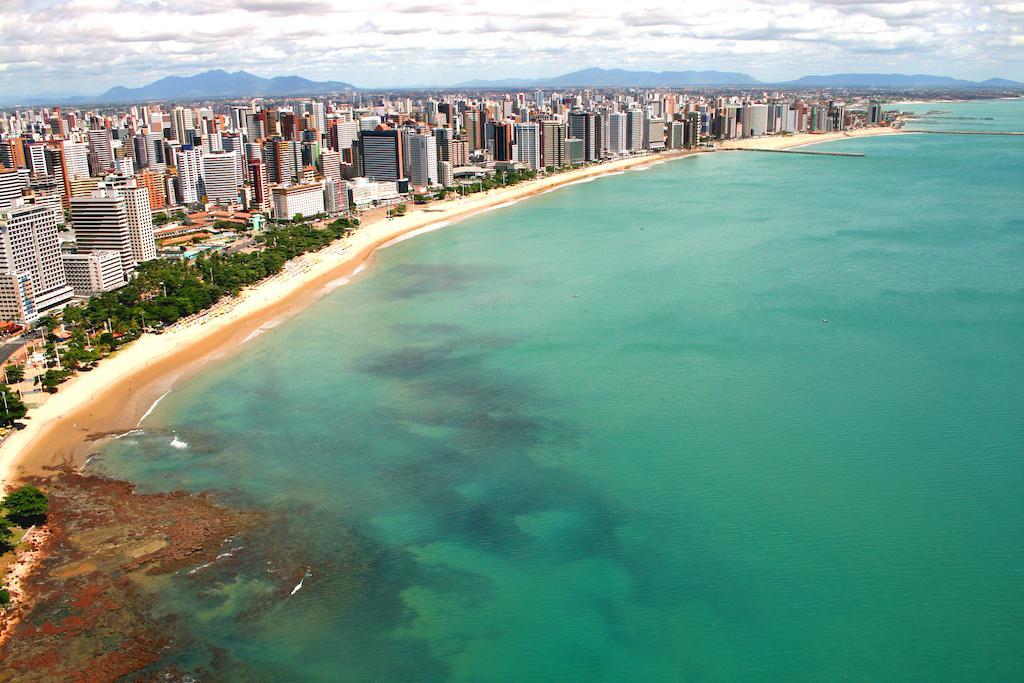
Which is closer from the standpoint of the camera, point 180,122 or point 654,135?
point 180,122

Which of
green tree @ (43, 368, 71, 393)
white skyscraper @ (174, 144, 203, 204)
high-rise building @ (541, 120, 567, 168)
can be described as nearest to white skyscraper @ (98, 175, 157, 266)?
green tree @ (43, 368, 71, 393)

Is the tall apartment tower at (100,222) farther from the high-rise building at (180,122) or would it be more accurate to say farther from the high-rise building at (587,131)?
the high-rise building at (180,122)

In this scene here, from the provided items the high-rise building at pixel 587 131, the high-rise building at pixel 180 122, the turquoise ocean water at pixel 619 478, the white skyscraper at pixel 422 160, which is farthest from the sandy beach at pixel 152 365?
the high-rise building at pixel 180 122

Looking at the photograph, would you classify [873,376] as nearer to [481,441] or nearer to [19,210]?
[481,441]

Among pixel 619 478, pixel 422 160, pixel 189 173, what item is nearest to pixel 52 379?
pixel 619 478

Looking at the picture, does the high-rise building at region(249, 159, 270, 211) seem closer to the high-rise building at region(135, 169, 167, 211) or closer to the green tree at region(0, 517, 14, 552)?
the high-rise building at region(135, 169, 167, 211)

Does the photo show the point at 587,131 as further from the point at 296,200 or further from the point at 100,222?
the point at 100,222
